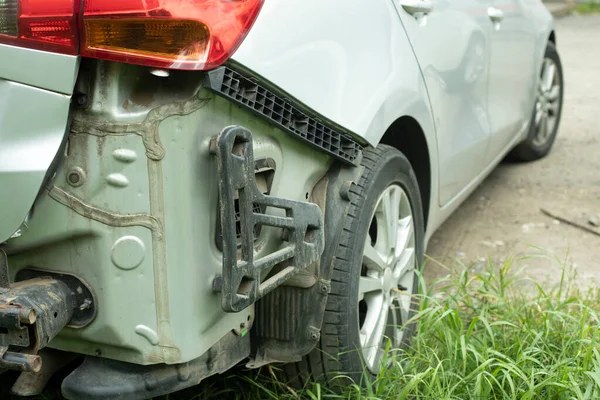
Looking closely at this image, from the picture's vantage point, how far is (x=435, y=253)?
3.76 meters

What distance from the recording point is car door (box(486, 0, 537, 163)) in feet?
11.2

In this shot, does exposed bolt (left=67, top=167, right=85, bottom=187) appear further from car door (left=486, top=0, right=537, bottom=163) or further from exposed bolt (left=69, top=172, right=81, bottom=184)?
car door (left=486, top=0, right=537, bottom=163)

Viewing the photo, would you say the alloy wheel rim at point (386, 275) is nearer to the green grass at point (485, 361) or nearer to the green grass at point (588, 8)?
the green grass at point (485, 361)

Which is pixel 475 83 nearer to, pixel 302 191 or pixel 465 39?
pixel 465 39

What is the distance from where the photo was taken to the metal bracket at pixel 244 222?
5.44 ft

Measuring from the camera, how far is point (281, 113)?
1858mm

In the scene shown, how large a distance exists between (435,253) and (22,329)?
8.17 feet

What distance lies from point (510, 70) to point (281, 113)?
2105mm

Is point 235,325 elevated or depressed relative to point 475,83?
depressed

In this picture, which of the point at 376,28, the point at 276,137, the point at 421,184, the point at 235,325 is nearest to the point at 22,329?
the point at 235,325

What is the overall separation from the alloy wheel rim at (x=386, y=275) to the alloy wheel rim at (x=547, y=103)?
8.08ft

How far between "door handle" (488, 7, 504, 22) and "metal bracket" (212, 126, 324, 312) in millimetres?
1766

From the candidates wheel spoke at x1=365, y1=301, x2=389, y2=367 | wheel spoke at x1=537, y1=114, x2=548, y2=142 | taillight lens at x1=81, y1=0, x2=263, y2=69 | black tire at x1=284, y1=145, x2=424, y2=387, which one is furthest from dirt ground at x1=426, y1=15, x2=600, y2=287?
taillight lens at x1=81, y1=0, x2=263, y2=69

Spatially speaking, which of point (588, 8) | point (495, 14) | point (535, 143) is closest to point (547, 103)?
point (535, 143)
